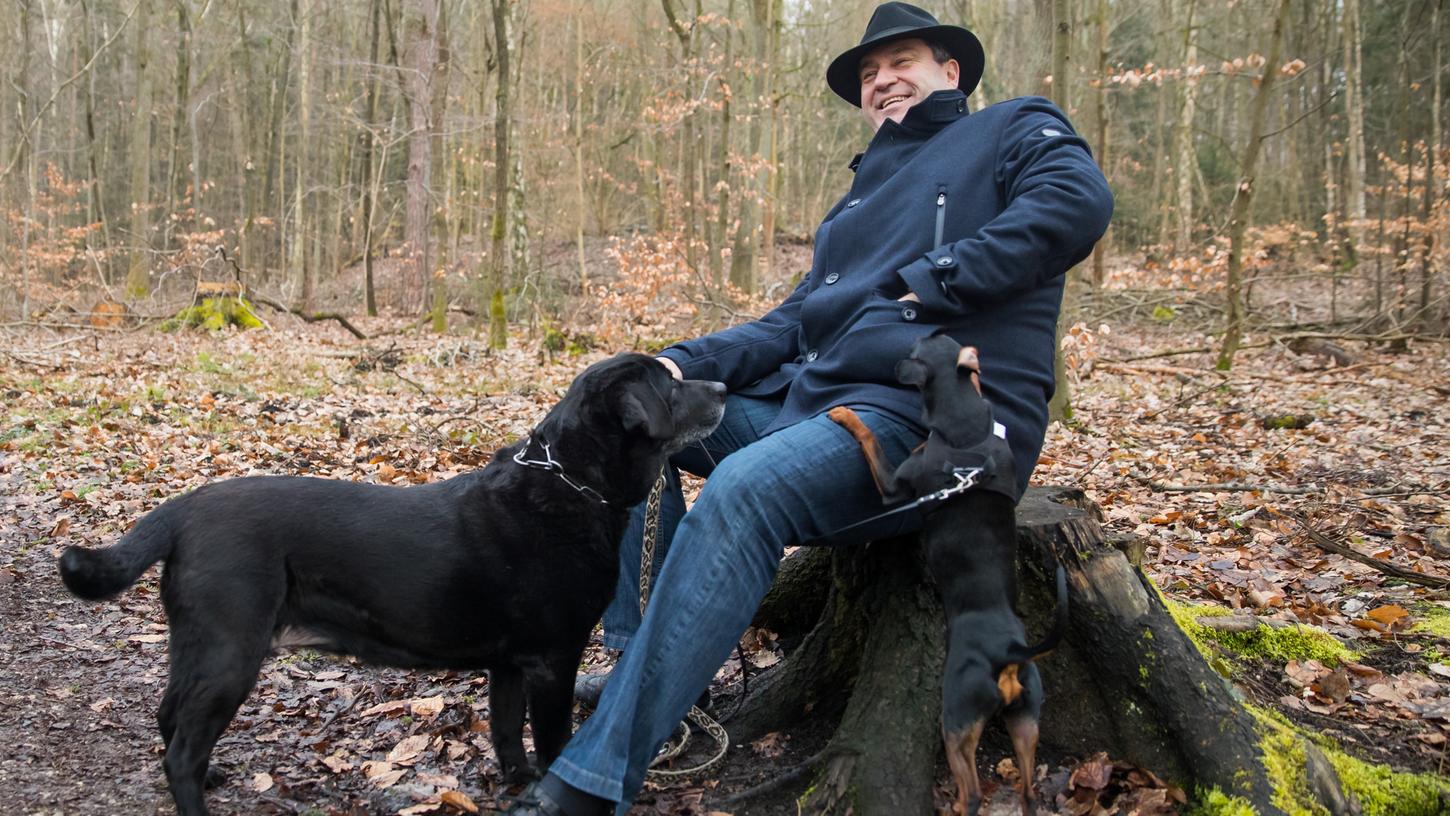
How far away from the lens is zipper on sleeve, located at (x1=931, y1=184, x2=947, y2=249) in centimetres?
326

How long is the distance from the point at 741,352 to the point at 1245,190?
29.8 feet

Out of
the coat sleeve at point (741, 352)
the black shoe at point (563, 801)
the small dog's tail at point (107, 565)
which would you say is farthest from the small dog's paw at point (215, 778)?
the coat sleeve at point (741, 352)

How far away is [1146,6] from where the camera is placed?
2369cm

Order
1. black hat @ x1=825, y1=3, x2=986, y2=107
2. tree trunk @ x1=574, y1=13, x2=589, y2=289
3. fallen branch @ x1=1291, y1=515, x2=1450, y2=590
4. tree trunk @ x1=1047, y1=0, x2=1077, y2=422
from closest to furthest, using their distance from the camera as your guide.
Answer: black hat @ x1=825, y1=3, x2=986, y2=107, fallen branch @ x1=1291, y1=515, x2=1450, y2=590, tree trunk @ x1=1047, y1=0, x2=1077, y2=422, tree trunk @ x1=574, y1=13, x2=589, y2=289

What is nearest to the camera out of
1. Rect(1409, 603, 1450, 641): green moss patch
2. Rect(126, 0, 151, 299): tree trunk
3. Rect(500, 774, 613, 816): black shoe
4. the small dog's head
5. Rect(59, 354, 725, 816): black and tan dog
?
Rect(500, 774, 613, 816): black shoe

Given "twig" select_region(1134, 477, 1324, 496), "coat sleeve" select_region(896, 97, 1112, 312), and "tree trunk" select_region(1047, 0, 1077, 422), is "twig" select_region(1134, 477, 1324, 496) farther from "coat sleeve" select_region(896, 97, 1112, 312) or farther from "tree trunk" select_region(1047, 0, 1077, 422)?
"coat sleeve" select_region(896, 97, 1112, 312)

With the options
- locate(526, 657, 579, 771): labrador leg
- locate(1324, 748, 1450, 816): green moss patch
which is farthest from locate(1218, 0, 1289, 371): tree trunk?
locate(526, 657, 579, 771): labrador leg

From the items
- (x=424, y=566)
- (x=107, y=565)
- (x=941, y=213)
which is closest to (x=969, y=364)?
(x=941, y=213)

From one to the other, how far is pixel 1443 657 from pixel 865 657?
7.37 ft

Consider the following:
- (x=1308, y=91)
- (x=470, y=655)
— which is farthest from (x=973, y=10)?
(x=470, y=655)

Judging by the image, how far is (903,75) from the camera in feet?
11.8

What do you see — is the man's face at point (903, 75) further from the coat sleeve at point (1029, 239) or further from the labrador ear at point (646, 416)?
the labrador ear at point (646, 416)

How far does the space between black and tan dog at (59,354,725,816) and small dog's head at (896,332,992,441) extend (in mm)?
930

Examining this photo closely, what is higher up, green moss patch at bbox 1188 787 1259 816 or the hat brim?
the hat brim
